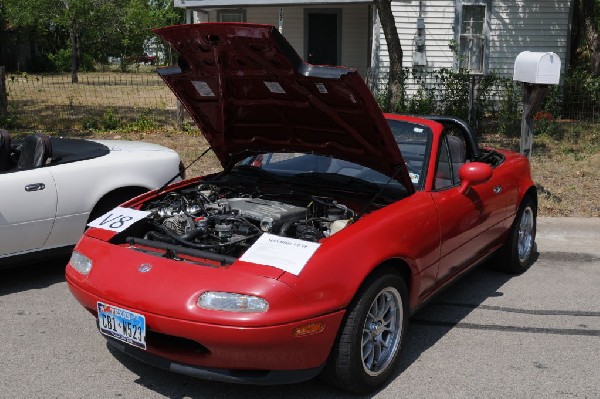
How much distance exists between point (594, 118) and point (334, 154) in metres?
10.9

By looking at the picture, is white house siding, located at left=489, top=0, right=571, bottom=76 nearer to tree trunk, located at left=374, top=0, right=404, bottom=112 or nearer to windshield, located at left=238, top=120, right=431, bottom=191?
tree trunk, located at left=374, top=0, right=404, bottom=112

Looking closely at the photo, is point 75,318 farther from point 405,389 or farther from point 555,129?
point 555,129

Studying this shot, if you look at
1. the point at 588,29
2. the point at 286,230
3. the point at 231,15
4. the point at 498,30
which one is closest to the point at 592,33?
the point at 588,29

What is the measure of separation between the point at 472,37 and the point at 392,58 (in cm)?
410

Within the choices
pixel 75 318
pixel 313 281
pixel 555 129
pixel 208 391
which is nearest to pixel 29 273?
pixel 75 318

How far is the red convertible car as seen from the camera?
129 inches

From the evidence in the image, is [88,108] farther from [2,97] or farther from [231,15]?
[231,15]

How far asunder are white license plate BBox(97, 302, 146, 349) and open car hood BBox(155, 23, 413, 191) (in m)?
1.63

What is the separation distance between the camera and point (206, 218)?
13.8ft

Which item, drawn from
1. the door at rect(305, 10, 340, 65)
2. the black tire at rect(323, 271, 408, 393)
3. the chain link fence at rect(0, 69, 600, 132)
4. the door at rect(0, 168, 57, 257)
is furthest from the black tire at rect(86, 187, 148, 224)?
the door at rect(305, 10, 340, 65)

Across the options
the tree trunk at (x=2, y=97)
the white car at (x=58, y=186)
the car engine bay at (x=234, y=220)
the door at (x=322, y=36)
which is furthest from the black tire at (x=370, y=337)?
the door at (x=322, y=36)

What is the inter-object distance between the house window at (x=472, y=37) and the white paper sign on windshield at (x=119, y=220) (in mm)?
13736

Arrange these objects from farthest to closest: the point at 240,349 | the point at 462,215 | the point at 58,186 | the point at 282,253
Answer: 1. the point at 58,186
2. the point at 462,215
3. the point at 282,253
4. the point at 240,349

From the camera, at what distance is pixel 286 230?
13.1ft
